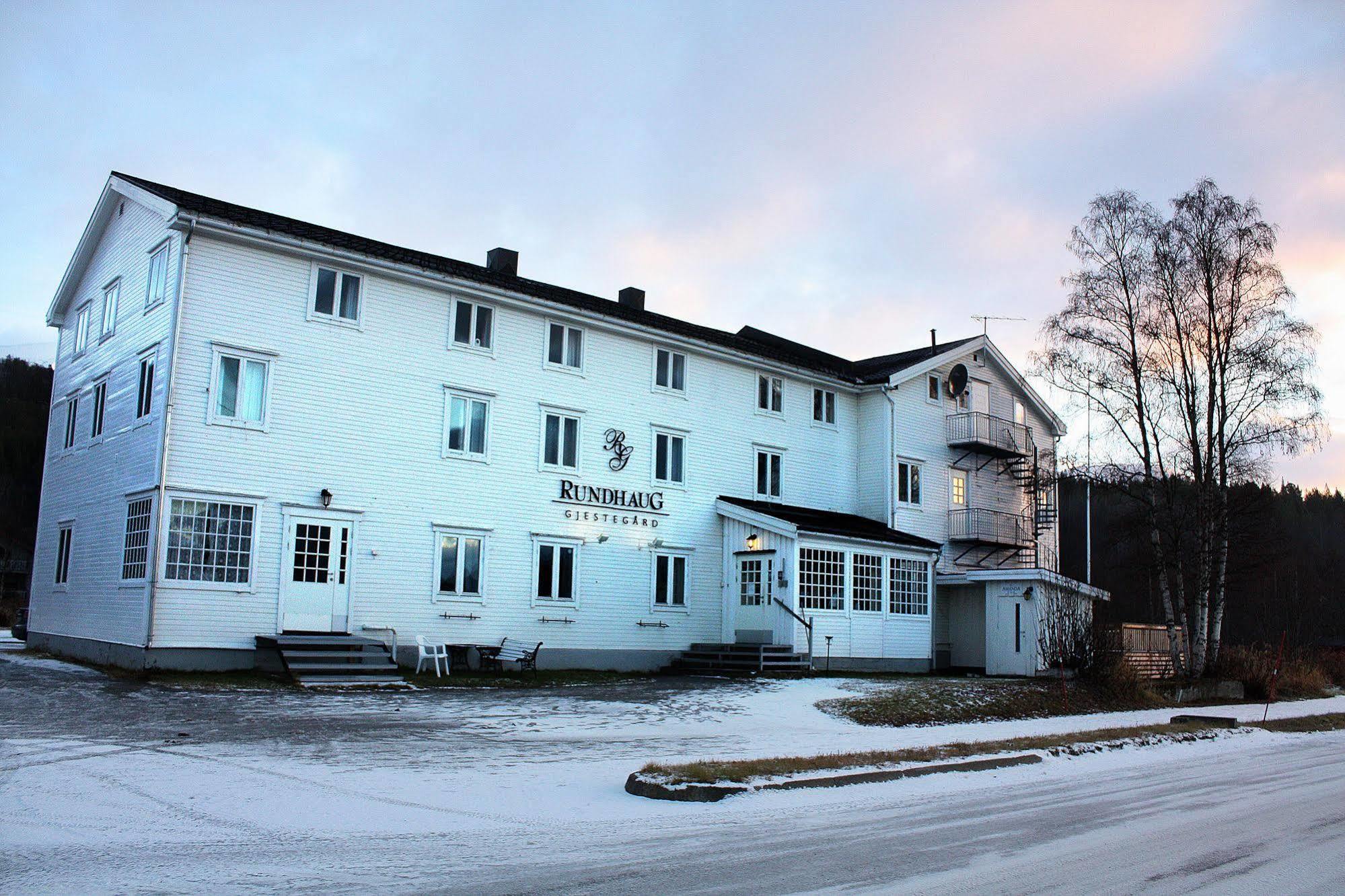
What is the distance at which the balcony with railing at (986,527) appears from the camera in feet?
111

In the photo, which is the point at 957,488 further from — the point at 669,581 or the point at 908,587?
the point at 669,581

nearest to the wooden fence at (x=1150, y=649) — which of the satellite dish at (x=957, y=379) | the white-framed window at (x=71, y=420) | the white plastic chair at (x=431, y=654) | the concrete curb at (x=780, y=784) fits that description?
the satellite dish at (x=957, y=379)

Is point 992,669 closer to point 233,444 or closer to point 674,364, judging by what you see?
point 674,364

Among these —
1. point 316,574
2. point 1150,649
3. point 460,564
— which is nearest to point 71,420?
point 316,574

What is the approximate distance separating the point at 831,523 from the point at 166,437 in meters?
16.9

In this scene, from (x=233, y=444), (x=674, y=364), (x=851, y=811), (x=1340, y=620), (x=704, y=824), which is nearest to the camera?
(x=704, y=824)

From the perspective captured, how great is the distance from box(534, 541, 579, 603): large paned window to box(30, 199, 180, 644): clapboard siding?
850 centimetres

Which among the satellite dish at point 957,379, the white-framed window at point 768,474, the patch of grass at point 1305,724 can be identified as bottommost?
the patch of grass at point 1305,724

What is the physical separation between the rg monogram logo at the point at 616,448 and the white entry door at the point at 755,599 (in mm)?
4260

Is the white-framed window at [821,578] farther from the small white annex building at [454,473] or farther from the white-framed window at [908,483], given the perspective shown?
the white-framed window at [908,483]

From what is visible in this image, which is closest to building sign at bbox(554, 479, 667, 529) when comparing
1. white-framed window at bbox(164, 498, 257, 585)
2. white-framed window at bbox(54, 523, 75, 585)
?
white-framed window at bbox(164, 498, 257, 585)

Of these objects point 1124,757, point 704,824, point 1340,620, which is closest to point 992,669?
point 1124,757

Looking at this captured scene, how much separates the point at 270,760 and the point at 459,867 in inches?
188

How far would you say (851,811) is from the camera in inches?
382
